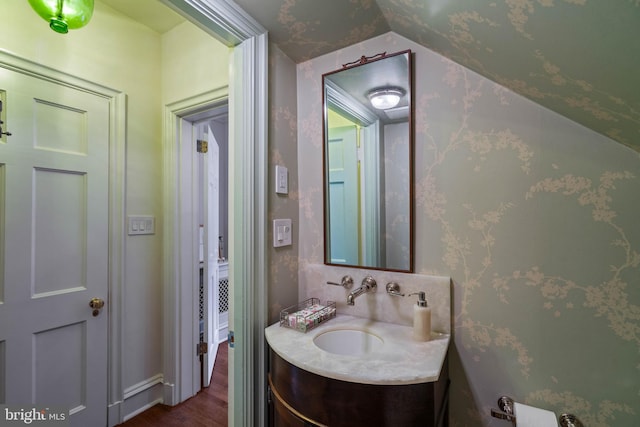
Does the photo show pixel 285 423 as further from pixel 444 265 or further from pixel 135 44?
pixel 135 44

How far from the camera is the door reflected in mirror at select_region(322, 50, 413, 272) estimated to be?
118 cm

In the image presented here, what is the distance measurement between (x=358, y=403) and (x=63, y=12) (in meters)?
1.83

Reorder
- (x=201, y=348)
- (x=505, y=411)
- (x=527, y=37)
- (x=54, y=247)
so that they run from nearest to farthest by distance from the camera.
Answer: (x=527, y=37) → (x=505, y=411) → (x=54, y=247) → (x=201, y=348)

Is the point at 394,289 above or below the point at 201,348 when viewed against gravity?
above

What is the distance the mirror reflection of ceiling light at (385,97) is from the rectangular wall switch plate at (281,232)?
67 cm

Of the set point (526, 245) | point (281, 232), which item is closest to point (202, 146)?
point (281, 232)

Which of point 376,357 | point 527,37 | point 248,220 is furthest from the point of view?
point 248,220

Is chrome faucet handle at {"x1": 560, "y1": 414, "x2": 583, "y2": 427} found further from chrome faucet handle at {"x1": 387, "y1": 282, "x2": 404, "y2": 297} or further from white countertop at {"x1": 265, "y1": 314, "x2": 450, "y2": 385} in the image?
chrome faucet handle at {"x1": 387, "y1": 282, "x2": 404, "y2": 297}

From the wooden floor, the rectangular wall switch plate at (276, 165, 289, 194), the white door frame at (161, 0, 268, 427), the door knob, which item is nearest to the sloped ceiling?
the white door frame at (161, 0, 268, 427)

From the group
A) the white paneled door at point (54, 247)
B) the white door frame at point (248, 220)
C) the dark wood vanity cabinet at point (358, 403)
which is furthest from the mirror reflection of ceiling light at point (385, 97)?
the white paneled door at point (54, 247)

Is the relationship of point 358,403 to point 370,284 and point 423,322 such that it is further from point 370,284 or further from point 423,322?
point 370,284

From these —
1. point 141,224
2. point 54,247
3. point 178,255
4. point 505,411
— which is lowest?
point 505,411

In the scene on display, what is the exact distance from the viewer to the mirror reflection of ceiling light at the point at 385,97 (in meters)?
1.20

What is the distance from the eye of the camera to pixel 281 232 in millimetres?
1297
